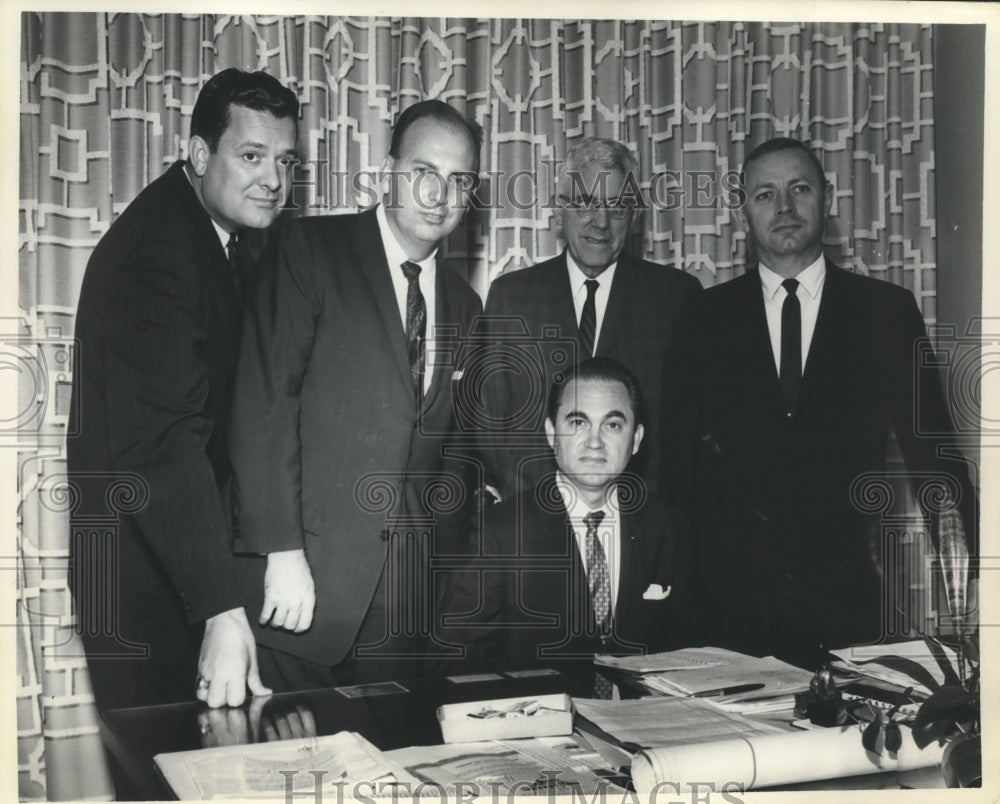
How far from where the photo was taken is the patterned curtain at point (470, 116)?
2.51m

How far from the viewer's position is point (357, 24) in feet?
8.67

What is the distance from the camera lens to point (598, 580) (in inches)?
104

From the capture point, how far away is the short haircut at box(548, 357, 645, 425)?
2.65 metres

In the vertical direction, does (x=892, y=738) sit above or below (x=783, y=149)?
below

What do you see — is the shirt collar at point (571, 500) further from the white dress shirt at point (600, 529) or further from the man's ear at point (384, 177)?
the man's ear at point (384, 177)

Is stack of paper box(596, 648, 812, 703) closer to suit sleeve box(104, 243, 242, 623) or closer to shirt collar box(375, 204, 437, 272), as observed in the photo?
suit sleeve box(104, 243, 242, 623)

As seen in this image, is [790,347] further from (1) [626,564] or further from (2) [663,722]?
(2) [663,722]

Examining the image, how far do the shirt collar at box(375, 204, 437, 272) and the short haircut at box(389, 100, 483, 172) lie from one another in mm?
159

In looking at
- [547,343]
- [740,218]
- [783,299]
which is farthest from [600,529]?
[740,218]

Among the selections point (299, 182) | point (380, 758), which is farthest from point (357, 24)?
point (380, 758)

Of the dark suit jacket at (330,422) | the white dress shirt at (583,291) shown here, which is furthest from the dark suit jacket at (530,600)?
the white dress shirt at (583,291)

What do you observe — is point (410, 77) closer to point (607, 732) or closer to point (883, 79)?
point (883, 79)

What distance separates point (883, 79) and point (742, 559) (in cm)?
139

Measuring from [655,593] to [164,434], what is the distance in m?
1.31
